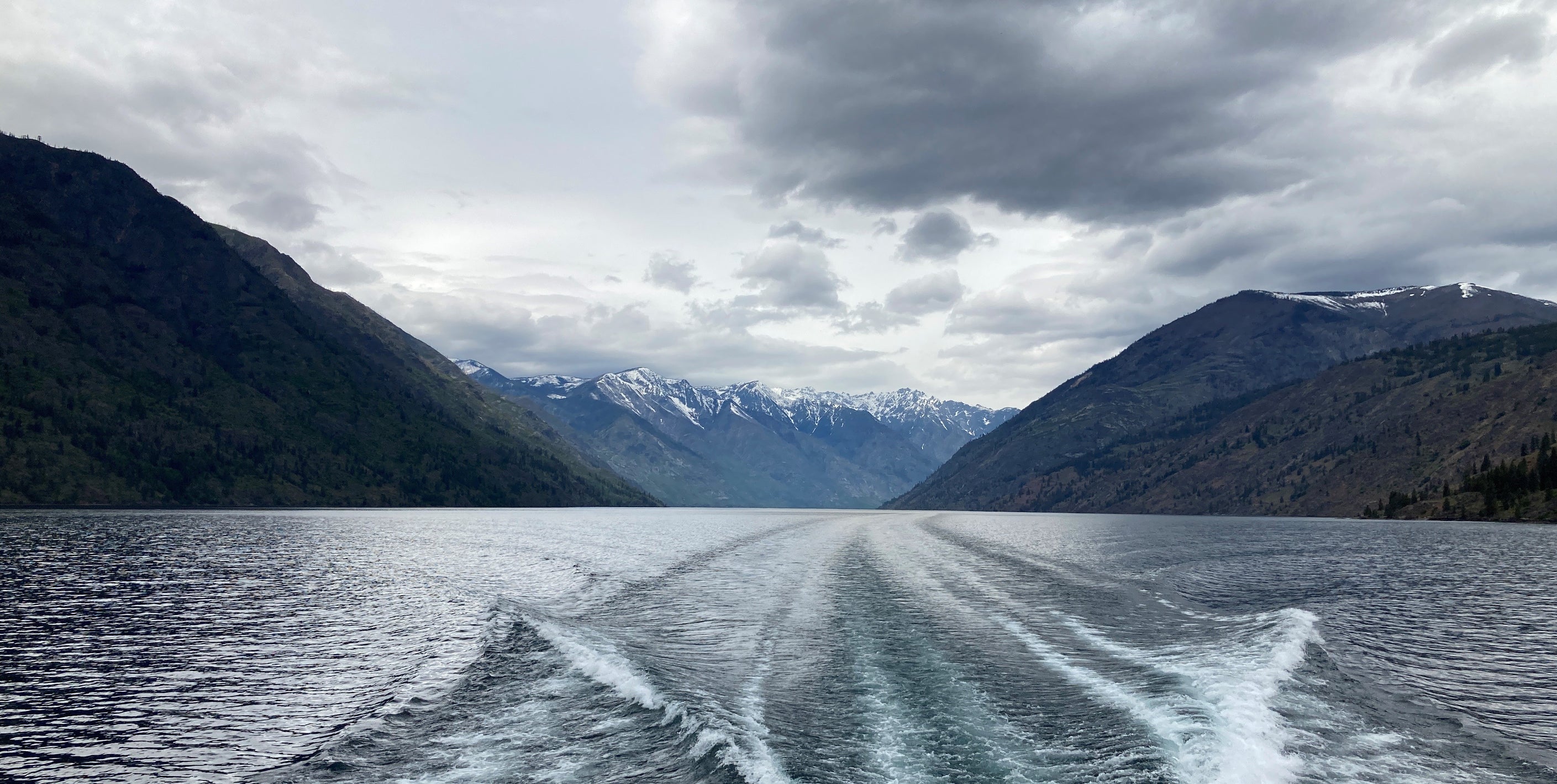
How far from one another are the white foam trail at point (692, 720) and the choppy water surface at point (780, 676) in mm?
131

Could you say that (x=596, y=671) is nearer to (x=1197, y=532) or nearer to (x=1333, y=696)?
(x=1333, y=696)

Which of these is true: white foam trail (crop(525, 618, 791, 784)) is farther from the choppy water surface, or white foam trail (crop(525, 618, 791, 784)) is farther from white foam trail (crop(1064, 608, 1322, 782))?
white foam trail (crop(1064, 608, 1322, 782))

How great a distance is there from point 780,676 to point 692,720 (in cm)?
791

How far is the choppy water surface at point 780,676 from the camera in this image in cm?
2253

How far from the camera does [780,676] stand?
108 ft

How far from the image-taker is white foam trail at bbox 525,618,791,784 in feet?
70.5

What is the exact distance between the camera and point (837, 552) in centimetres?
10319

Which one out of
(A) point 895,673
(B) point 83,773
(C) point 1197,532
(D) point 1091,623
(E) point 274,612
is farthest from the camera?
(C) point 1197,532

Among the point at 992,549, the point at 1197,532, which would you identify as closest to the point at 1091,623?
the point at 992,549

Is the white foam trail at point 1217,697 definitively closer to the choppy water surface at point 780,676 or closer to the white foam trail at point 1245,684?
the white foam trail at point 1245,684

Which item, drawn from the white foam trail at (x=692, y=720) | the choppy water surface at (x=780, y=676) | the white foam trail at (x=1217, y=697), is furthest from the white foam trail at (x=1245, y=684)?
the white foam trail at (x=692, y=720)

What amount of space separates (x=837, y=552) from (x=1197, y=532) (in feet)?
388

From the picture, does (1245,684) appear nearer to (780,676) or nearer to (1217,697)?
(1217,697)

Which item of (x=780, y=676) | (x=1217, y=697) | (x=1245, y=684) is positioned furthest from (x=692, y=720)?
(x=1245, y=684)
